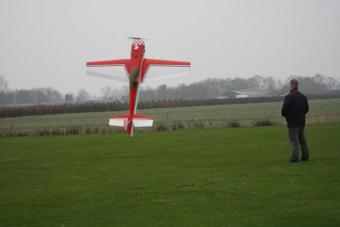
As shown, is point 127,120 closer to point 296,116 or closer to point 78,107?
point 296,116

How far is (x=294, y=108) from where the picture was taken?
17266 millimetres

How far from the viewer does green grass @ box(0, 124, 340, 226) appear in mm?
10234

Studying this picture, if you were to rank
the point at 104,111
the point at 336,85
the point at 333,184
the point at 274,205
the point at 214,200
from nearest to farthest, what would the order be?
the point at 274,205
the point at 214,200
the point at 333,184
the point at 104,111
the point at 336,85

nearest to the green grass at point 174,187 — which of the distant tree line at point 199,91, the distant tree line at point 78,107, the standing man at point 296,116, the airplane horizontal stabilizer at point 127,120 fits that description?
the standing man at point 296,116

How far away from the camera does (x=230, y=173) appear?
15.2 metres

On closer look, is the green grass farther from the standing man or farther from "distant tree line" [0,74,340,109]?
"distant tree line" [0,74,340,109]

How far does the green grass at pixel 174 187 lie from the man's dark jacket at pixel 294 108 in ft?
4.03

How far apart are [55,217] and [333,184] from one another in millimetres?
5838

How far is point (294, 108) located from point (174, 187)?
17.9 feet

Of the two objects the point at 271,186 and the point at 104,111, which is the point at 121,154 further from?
the point at 104,111

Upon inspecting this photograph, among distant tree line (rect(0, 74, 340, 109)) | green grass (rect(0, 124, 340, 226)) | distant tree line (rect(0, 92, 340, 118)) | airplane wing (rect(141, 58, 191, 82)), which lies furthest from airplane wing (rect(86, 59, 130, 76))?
distant tree line (rect(0, 74, 340, 109))

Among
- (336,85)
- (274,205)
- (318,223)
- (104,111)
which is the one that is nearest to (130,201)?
(274,205)

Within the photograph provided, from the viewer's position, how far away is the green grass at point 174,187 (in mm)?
10234

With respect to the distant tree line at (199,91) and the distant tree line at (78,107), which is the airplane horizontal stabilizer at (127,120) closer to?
the distant tree line at (78,107)
